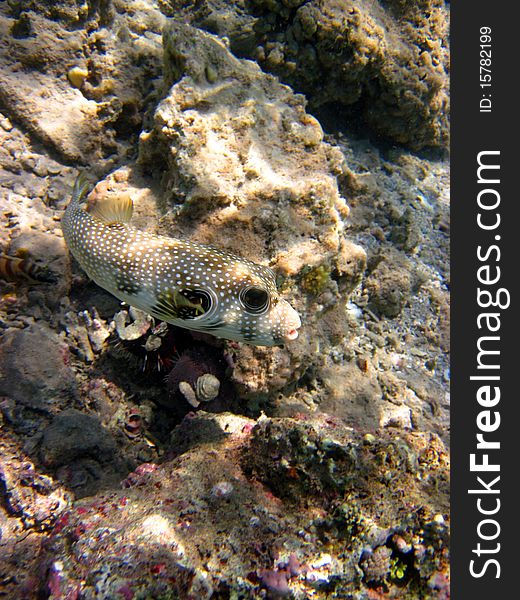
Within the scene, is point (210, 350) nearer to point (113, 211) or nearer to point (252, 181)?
point (113, 211)

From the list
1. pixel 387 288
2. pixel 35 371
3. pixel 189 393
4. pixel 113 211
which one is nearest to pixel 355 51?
pixel 387 288

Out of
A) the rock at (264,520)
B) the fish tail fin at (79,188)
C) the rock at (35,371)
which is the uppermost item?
the fish tail fin at (79,188)

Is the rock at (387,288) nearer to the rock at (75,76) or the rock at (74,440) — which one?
the rock at (75,76)

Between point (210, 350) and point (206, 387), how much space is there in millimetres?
422

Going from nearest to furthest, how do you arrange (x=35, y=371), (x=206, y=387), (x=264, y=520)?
(x=264, y=520) < (x=35, y=371) < (x=206, y=387)

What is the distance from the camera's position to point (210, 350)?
14.1 feet

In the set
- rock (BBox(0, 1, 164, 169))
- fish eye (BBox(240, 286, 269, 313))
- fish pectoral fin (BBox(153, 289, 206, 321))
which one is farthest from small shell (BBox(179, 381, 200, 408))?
rock (BBox(0, 1, 164, 169))

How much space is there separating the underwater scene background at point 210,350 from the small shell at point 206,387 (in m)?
0.02

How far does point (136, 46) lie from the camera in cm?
632

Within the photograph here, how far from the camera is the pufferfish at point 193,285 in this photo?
321cm

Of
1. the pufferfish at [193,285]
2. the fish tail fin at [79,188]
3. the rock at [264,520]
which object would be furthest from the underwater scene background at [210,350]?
the pufferfish at [193,285]

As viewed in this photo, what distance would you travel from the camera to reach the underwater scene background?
267 cm

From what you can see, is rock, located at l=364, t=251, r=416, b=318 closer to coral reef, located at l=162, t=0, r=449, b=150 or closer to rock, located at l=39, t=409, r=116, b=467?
coral reef, located at l=162, t=0, r=449, b=150

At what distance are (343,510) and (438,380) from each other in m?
4.88
